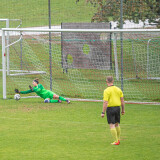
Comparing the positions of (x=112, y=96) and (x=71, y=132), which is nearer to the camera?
(x=112, y=96)

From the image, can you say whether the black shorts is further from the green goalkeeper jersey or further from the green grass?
the green goalkeeper jersey

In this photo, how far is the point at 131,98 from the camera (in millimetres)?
16453

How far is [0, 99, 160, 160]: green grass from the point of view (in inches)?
349

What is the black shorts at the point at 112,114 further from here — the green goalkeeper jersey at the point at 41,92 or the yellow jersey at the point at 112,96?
the green goalkeeper jersey at the point at 41,92

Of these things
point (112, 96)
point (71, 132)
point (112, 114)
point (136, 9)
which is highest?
point (136, 9)

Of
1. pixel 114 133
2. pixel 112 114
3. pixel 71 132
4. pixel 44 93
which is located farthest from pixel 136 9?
pixel 114 133

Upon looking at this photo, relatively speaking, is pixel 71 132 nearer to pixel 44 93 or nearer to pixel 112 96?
pixel 112 96

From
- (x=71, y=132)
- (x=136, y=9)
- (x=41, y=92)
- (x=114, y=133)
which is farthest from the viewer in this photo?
(x=136, y=9)

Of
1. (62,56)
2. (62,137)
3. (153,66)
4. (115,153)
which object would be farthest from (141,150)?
(62,56)

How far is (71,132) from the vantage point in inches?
429

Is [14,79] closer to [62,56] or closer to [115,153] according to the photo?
[62,56]

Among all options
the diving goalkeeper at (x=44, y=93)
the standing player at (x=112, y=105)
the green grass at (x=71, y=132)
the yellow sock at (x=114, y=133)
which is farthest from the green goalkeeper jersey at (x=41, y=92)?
the yellow sock at (x=114, y=133)

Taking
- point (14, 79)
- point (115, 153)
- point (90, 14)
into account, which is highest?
point (90, 14)

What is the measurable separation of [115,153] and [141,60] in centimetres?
1100
